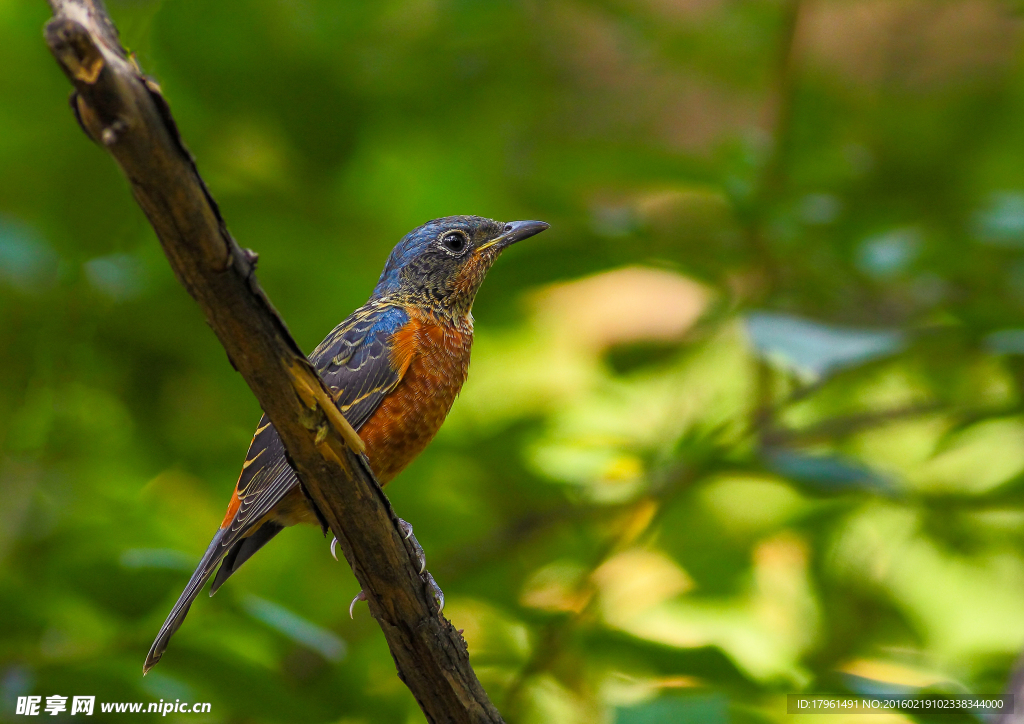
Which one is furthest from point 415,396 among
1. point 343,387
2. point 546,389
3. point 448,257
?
point 546,389

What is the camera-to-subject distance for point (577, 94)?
308 inches

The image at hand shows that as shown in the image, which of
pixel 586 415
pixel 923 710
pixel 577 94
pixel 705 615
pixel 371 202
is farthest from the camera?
pixel 577 94

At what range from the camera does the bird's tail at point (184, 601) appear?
314cm

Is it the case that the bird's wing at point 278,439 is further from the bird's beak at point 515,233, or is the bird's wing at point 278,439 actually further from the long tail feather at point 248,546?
the bird's beak at point 515,233

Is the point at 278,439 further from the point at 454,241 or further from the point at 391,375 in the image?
the point at 454,241

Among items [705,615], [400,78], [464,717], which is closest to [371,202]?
[400,78]

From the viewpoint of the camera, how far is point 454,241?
14.8 feet

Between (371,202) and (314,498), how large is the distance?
10.3 ft

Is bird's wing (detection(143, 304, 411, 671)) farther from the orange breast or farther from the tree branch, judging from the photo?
the tree branch

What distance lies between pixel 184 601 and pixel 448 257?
2117mm

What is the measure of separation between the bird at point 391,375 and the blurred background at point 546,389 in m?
0.19

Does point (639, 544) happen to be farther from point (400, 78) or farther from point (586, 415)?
point (400, 78)

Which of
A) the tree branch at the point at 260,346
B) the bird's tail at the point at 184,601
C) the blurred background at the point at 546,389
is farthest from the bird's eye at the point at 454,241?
the tree branch at the point at 260,346

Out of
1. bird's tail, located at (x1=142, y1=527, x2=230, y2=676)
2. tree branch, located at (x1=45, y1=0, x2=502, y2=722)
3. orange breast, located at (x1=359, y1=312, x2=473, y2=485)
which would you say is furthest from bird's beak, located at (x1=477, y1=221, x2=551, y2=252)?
tree branch, located at (x1=45, y1=0, x2=502, y2=722)
